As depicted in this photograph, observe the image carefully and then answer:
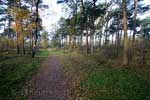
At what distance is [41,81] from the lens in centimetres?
1412

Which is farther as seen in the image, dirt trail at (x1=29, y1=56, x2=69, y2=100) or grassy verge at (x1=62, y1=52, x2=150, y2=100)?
dirt trail at (x1=29, y1=56, x2=69, y2=100)

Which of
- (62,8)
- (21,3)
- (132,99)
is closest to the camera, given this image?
(132,99)

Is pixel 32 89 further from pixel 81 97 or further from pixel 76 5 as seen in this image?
pixel 76 5

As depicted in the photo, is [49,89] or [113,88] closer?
[113,88]

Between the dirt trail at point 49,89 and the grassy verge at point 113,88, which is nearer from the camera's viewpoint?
the grassy verge at point 113,88

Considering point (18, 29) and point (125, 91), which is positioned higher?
point (18, 29)

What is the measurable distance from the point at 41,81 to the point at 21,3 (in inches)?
1076

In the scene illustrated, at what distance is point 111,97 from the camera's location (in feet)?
32.2

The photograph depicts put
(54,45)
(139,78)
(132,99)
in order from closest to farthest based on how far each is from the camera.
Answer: (132,99) → (139,78) → (54,45)

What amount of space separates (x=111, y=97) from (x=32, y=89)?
15.7 feet

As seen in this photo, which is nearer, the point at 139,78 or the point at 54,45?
the point at 139,78

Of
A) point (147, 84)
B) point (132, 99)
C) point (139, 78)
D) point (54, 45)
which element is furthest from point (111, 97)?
point (54, 45)

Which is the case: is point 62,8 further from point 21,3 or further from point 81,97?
point 81,97

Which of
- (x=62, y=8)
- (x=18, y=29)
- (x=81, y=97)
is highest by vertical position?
(x=62, y=8)
